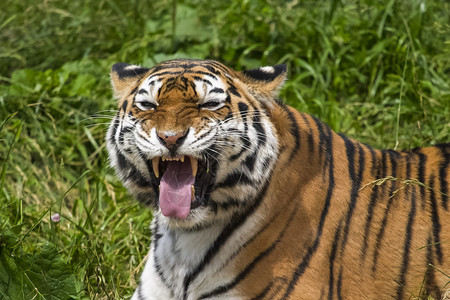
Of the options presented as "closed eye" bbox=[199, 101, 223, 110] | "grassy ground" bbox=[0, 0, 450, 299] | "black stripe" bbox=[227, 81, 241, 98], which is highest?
"black stripe" bbox=[227, 81, 241, 98]

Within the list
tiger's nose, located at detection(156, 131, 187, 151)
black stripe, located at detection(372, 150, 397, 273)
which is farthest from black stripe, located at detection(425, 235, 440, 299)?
tiger's nose, located at detection(156, 131, 187, 151)

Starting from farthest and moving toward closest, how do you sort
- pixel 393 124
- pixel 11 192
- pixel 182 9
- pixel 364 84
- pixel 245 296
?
pixel 182 9 < pixel 364 84 < pixel 393 124 < pixel 11 192 < pixel 245 296

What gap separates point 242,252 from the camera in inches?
105

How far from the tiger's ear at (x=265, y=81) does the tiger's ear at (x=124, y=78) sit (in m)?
0.44

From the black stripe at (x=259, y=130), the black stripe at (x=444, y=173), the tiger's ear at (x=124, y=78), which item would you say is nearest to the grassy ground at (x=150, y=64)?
the black stripe at (x=444, y=173)

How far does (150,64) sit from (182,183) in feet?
7.69

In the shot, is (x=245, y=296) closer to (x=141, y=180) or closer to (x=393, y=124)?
(x=141, y=180)

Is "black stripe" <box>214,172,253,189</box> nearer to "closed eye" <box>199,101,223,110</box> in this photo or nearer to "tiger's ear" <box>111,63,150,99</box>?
"closed eye" <box>199,101,223,110</box>

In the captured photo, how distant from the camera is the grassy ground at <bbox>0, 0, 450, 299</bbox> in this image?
3.89m

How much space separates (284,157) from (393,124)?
196cm

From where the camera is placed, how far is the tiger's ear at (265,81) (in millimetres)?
2748

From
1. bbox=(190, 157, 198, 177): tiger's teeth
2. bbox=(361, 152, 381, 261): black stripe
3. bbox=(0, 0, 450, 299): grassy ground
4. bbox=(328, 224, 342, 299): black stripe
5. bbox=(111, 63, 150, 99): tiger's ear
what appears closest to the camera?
bbox=(190, 157, 198, 177): tiger's teeth

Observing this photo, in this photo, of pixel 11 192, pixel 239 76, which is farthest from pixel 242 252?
pixel 11 192

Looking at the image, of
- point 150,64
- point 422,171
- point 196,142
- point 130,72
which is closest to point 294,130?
point 196,142
